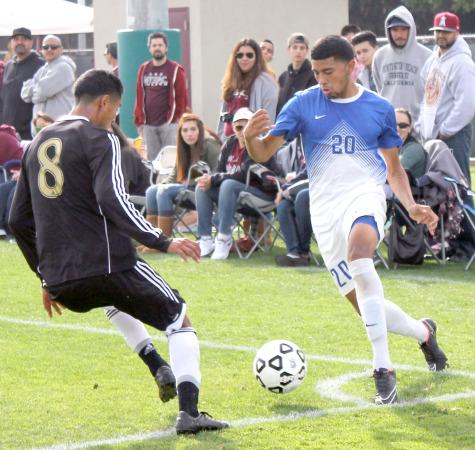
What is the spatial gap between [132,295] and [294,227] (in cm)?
627

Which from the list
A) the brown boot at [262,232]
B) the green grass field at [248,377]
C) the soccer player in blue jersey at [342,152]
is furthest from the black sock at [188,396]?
the brown boot at [262,232]

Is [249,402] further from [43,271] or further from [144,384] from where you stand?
[43,271]

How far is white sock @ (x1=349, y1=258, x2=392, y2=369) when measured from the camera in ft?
21.9

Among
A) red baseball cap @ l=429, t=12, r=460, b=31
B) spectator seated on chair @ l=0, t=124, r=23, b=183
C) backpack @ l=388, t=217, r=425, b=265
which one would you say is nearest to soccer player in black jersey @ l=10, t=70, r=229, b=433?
backpack @ l=388, t=217, r=425, b=265

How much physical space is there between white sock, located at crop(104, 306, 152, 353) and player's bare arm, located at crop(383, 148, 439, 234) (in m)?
1.62

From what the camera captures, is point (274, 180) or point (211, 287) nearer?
point (211, 287)

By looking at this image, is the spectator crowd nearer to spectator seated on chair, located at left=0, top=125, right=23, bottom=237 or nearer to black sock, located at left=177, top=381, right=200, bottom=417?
spectator seated on chair, located at left=0, top=125, right=23, bottom=237

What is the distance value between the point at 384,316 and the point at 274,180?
231 inches

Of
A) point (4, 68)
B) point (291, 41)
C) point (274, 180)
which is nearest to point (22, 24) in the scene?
point (4, 68)

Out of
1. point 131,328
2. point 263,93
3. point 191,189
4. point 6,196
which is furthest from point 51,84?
point 131,328

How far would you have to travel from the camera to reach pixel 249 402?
6773 mm

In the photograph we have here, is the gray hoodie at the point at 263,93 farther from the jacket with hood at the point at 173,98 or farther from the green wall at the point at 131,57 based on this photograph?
the green wall at the point at 131,57

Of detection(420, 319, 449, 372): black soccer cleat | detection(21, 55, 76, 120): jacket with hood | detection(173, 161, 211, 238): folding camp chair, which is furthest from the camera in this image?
detection(21, 55, 76, 120): jacket with hood

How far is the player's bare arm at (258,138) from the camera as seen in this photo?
6770 mm
